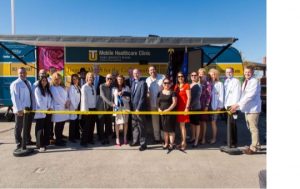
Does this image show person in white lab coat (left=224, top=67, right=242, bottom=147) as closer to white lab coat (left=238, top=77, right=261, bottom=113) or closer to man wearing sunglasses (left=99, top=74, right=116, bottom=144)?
white lab coat (left=238, top=77, right=261, bottom=113)

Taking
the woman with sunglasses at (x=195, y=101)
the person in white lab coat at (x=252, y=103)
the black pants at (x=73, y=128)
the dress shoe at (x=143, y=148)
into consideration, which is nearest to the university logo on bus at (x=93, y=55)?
the black pants at (x=73, y=128)

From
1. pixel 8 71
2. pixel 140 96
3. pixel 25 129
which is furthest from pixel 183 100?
pixel 8 71

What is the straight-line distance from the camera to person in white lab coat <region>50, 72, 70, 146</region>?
632cm

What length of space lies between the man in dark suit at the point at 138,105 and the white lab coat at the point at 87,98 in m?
1.04

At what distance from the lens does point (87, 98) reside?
257 inches

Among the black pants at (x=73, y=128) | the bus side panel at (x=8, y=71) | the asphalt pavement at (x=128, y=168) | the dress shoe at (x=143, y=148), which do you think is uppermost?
the bus side panel at (x=8, y=71)

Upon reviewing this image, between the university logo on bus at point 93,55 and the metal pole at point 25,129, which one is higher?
the university logo on bus at point 93,55

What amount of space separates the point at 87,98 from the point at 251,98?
12.7 feet

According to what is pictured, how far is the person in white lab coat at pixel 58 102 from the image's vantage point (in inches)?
249

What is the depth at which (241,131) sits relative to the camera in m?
8.58

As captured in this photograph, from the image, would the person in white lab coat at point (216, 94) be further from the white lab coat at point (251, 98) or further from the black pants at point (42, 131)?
the black pants at point (42, 131)
